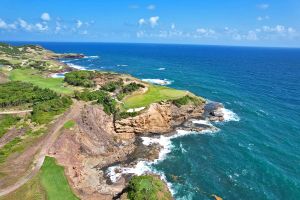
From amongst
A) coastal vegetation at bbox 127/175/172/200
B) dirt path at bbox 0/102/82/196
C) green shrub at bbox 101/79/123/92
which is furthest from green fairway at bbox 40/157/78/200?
green shrub at bbox 101/79/123/92

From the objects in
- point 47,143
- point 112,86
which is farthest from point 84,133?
point 112,86

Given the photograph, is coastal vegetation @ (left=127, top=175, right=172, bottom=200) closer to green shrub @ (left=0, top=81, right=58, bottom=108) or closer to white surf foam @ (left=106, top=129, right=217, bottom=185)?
white surf foam @ (left=106, top=129, right=217, bottom=185)

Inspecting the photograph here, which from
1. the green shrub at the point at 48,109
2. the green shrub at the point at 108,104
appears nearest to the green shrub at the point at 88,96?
the green shrub at the point at 108,104

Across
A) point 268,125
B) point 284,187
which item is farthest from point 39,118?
point 268,125

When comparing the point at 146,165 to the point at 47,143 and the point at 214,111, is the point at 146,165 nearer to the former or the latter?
the point at 47,143

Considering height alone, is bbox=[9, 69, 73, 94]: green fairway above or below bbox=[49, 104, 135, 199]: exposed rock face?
above

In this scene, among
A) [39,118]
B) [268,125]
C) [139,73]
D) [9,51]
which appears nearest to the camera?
[39,118]

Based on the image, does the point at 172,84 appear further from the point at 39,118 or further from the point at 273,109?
the point at 39,118
